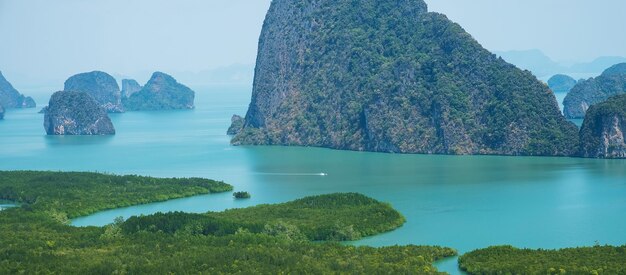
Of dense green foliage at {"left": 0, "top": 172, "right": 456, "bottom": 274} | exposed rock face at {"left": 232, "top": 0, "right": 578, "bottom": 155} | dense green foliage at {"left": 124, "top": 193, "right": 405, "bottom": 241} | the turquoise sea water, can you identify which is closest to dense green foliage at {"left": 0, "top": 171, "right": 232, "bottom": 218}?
dense green foliage at {"left": 0, "top": 172, "right": 456, "bottom": 274}

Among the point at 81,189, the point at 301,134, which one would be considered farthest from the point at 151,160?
the point at 81,189

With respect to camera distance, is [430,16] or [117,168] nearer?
[117,168]

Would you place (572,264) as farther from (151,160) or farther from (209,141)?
(209,141)

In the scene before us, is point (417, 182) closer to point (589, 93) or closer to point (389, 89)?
point (389, 89)

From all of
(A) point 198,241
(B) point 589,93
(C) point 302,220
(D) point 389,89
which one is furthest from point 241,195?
(B) point 589,93

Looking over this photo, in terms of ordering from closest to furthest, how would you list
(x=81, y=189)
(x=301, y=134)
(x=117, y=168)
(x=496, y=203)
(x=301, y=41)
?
(x=496, y=203) < (x=81, y=189) < (x=117, y=168) < (x=301, y=134) < (x=301, y=41)
